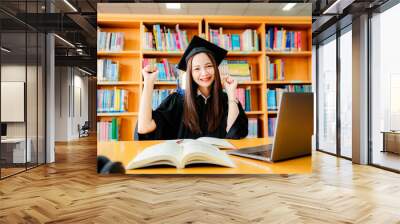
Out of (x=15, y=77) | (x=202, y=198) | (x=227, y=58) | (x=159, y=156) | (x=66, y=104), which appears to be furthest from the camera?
(x=66, y=104)

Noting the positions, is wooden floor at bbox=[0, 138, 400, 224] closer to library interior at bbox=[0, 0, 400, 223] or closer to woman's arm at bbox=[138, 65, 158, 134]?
library interior at bbox=[0, 0, 400, 223]

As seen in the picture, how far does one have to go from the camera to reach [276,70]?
3.37 meters

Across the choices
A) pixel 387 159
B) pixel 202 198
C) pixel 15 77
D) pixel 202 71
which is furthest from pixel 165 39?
pixel 387 159

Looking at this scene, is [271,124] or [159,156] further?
[271,124]

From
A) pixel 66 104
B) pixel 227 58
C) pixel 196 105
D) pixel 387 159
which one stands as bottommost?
pixel 387 159

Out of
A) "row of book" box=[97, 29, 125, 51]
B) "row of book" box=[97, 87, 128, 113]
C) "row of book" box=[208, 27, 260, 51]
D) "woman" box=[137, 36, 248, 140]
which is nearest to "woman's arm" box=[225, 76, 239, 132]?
"woman" box=[137, 36, 248, 140]

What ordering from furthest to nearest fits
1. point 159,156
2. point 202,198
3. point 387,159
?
1. point 387,159
2. point 202,198
3. point 159,156

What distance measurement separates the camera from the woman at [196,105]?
3.24 meters

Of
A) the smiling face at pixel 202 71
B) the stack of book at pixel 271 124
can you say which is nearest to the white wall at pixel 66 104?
the smiling face at pixel 202 71

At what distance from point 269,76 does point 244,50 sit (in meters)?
0.35

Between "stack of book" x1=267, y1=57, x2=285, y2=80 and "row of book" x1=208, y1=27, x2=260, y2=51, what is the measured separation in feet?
0.69

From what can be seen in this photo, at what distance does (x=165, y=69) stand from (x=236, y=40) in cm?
73

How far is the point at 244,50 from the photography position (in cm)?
336

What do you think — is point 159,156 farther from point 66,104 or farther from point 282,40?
point 66,104
